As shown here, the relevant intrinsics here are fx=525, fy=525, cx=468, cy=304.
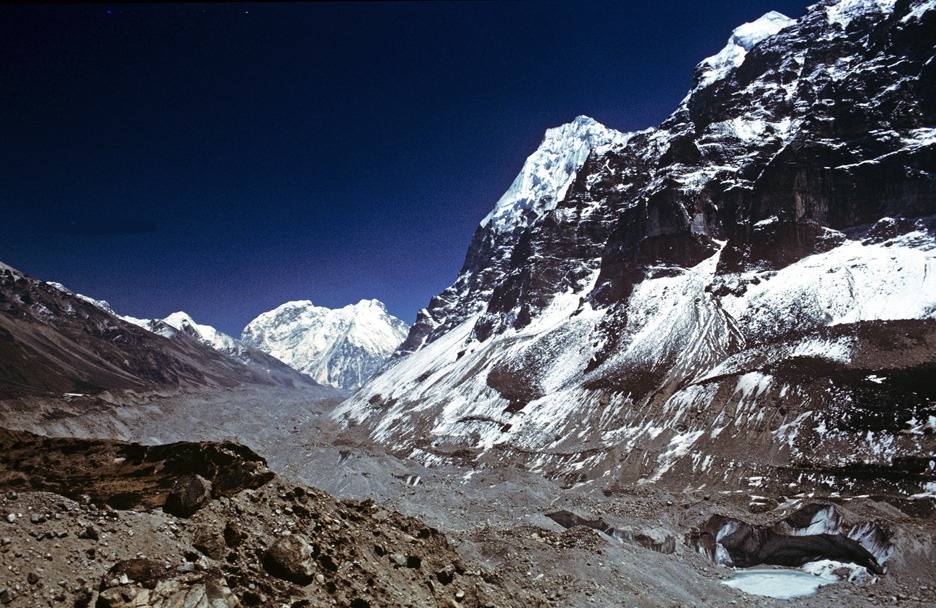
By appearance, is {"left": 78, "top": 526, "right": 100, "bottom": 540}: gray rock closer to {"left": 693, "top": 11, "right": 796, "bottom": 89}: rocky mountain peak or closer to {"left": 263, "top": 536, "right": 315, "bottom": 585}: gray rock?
{"left": 263, "top": 536, "right": 315, "bottom": 585}: gray rock

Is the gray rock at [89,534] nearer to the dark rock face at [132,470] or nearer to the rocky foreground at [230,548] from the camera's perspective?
the rocky foreground at [230,548]

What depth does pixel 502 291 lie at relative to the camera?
17288 cm

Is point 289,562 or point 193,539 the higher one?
point 193,539

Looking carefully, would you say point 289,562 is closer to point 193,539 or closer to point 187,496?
point 193,539

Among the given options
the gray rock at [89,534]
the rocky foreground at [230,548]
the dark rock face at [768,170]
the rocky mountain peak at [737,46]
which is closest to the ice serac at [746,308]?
the dark rock face at [768,170]

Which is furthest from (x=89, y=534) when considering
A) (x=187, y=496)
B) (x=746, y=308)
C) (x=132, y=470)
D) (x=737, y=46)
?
(x=737, y=46)

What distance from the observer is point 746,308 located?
92.6 m

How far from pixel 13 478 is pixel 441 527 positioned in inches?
1261

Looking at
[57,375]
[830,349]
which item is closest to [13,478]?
[830,349]

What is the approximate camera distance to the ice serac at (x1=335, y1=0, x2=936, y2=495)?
199 ft

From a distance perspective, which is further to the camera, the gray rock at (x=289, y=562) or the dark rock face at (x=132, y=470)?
the dark rock face at (x=132, y=470)

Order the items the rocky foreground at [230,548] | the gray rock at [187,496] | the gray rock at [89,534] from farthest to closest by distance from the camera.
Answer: the gray rock at [187,496], the gray rock at [89,534], the rocky foreground at [230,548]

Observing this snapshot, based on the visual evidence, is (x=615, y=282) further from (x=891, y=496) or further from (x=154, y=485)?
(x=154, y=485)

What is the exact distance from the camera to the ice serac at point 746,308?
2386 inches
